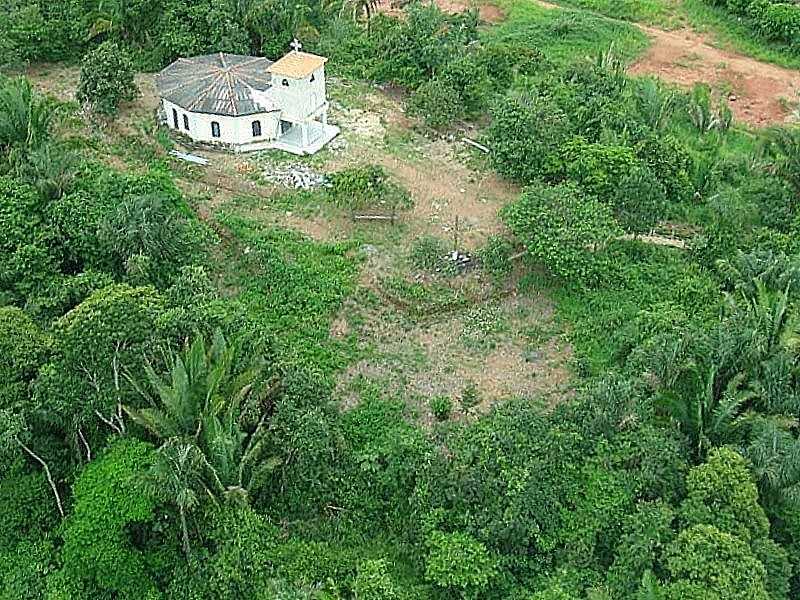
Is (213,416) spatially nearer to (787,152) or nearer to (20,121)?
(20,121)

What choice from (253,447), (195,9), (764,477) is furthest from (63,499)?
(195,9)

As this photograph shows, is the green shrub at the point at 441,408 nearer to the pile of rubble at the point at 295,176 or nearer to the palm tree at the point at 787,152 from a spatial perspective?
the pile of rubble at the point at 295,176

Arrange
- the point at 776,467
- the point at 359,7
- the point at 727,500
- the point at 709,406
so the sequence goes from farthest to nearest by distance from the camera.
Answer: the point at 359,7, the point at 709,406, the point at 776,467, the point at 727,500

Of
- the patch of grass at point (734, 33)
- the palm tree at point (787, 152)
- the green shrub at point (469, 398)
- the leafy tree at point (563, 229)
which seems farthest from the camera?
the patch of grass at point (734, 33)

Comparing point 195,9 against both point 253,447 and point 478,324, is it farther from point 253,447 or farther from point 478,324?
point 253,447

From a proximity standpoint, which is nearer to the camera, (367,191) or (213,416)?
(213,416)

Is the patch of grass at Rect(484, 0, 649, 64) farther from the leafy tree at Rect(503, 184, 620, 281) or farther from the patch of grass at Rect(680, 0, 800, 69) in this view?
the leafy tree at Rect(503, 184, 620, 281)

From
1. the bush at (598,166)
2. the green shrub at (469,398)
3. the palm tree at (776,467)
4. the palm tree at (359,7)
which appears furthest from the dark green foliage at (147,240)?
the palm tree at (359,7)

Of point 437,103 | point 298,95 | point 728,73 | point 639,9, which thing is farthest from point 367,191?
point 639,9
